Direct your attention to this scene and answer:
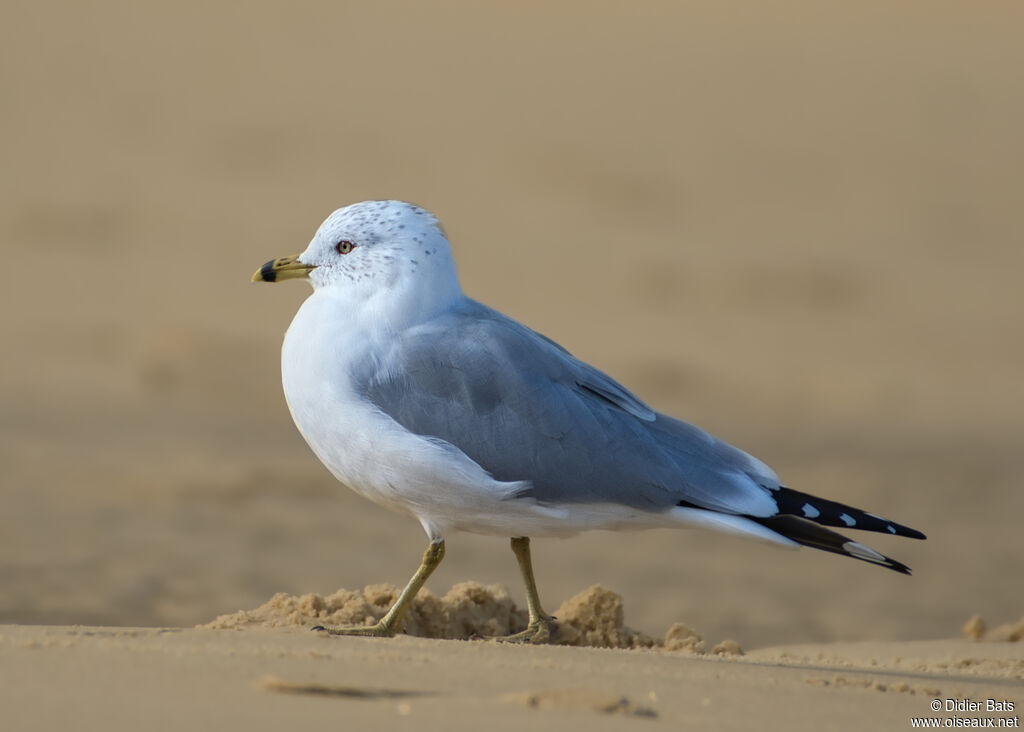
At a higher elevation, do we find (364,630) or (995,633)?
(995,633)

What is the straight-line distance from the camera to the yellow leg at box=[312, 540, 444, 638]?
557 cm

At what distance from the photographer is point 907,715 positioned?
15.4ft

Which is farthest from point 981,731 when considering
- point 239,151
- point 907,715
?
point 239,151

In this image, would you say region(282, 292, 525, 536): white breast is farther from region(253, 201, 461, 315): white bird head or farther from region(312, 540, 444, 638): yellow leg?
region(253, 201, 461, 315): white bird head

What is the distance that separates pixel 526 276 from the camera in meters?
17.0

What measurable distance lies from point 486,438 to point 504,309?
10.3m

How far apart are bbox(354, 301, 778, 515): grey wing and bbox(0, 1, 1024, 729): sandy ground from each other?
1.91ft

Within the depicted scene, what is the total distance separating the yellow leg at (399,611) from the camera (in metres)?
5.57

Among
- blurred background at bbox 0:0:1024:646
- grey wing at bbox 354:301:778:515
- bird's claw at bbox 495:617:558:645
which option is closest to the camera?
grey wing at bbox 354:301:778:515

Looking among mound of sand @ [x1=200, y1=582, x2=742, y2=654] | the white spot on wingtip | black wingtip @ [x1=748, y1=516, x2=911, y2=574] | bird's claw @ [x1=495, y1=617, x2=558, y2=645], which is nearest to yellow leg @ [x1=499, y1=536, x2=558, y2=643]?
bird's claw @ [x1=495, y1=617, x2=558, y2=645]

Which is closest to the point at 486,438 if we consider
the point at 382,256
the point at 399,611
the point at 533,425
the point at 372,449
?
the point at 533,425

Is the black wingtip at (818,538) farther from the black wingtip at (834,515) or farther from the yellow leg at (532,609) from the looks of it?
the yellow leg at (532,609)

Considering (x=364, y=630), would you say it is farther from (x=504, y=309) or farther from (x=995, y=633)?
(x=504, y=309)

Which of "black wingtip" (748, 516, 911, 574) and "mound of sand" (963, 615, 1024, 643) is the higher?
"black wingtip" (748, 516, 911, 574)
